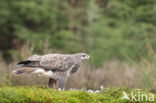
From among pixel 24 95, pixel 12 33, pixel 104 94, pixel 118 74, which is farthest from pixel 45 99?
pixel 12 33

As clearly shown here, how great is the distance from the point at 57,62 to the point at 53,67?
0.13 metres

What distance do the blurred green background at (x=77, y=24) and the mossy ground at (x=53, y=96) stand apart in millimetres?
11486

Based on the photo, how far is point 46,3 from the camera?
20469 mm

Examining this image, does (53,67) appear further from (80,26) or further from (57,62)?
(80,26)

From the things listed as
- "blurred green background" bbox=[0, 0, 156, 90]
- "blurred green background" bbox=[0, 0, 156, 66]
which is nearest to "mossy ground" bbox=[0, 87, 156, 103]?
"blurred green background" bbox=[0, 0, 156, 90]

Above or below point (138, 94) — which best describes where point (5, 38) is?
above

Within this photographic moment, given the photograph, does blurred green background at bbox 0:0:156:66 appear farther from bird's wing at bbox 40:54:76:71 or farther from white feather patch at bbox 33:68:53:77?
white feather patch at bbox 33:68:53:77

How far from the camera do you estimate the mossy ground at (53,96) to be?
148 inches

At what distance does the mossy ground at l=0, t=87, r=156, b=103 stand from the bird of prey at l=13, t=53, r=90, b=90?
6.94 feet

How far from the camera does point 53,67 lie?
6613mm

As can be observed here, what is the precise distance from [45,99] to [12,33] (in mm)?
18192

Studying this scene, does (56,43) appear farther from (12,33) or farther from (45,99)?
(45,99)

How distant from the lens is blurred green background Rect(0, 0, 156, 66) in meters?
17.2

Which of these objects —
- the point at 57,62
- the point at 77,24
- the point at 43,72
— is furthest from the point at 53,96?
the point at 77,24
